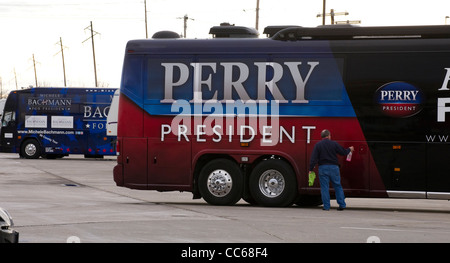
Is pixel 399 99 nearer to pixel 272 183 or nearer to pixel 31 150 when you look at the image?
pixel 272 183

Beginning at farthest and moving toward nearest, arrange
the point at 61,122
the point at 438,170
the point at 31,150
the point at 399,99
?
the point at 31,150 < the point at 61,122 < the point at 399,99 < the point at 438,170

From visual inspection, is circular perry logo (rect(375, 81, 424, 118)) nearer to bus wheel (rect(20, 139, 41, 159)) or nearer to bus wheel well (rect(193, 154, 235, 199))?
bus wheel well (rect(193, 154, 235, 199))

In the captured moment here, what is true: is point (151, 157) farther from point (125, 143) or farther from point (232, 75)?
point (232, 75)

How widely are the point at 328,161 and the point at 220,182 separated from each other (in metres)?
2.46

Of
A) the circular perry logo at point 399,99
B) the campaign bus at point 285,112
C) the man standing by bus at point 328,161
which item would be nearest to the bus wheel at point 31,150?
the campaign bus at point 285,112

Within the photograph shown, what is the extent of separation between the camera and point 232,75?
19.0 metres

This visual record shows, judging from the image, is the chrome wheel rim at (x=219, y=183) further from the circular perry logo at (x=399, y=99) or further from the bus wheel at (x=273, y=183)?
the circular perry logo at (x=399, y=99)

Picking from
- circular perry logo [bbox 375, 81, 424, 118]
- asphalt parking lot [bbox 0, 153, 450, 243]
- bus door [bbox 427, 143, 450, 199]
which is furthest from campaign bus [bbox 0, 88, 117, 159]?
bus door [bbox 427, 143, 450, 199]

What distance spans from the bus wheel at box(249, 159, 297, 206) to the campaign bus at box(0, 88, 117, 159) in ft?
91.9

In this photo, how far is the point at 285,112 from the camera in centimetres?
1866

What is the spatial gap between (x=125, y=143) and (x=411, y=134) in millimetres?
5805

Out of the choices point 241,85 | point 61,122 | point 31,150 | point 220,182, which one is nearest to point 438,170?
point 241,85
